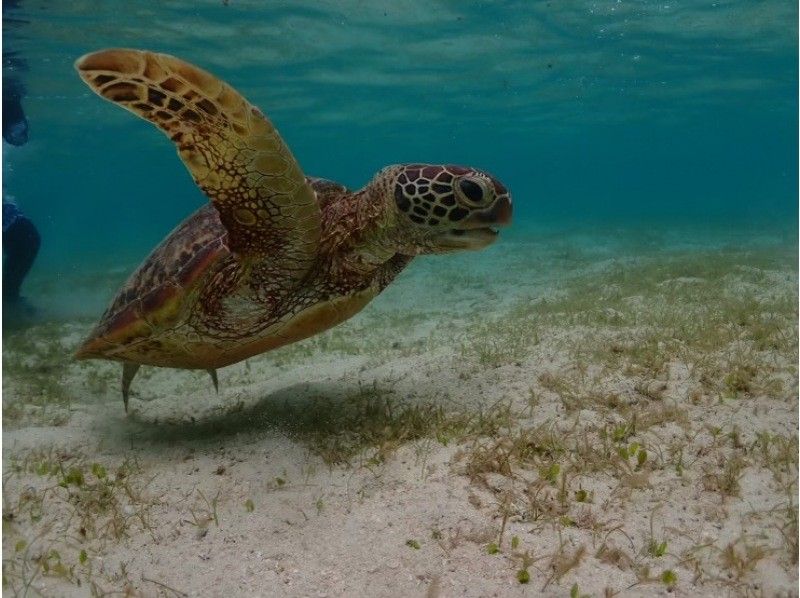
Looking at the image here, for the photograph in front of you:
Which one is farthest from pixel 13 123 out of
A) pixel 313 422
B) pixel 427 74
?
pixel 427 74

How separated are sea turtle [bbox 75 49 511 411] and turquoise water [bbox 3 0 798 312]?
12017 mm

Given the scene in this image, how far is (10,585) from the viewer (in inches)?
75.7

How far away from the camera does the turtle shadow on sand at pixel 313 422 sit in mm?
2764

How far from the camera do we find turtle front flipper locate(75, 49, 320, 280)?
2219 millimetres

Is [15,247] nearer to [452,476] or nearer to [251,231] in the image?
[251,231]

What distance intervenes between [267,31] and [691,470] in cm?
1688

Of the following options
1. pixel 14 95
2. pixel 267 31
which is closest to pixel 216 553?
pixel 14 95

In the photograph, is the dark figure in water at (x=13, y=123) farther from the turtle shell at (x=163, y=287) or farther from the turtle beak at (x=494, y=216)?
the turtle beak at (x=494, y=216)

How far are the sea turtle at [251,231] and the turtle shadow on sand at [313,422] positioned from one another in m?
0.41

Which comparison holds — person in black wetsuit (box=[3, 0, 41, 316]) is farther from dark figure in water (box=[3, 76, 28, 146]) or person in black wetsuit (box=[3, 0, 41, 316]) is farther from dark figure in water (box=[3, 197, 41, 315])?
dark figure in water (box=[3, 76, 28, 146])

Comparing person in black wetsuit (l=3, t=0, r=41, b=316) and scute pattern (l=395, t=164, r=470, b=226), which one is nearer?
scute pattern (l=395, t=164, r=470, b=226)

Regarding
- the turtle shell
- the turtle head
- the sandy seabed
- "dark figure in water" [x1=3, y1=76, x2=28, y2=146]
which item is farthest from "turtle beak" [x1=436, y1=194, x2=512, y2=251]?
"dark figure in water" [x1=3, y1=76, x2=28, y2=146]

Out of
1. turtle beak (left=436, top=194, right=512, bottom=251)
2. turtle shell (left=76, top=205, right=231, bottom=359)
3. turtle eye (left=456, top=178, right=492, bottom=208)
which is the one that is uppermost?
turtle eye (left=456, top=178, right=492, bottom=208)

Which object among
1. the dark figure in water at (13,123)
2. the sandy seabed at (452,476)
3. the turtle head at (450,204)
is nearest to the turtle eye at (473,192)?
the turtle head at (450,204)
